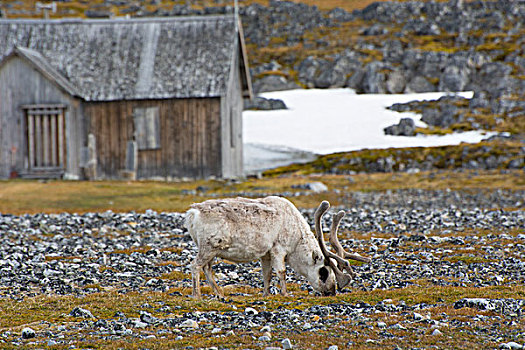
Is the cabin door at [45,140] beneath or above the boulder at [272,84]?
beneath

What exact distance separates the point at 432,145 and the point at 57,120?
127 feet

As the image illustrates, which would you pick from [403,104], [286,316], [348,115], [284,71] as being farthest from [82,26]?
[284,71]

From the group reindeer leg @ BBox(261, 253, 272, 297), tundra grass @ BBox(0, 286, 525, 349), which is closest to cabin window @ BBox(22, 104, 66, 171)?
tundra grass @ BBox(0, 286, 525, 349)

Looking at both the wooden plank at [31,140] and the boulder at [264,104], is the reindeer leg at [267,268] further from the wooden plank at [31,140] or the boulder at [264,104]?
the boulder at [264,104]

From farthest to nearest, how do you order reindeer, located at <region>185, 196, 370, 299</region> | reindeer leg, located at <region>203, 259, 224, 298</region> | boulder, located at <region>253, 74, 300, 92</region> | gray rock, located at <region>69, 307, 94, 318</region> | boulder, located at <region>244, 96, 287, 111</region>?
boulder, located at <region>253, 74, 300, 92</region> < boulder, located at <region>244, 96, 287, 111</region> < reindeer, located at <region>185, 196, 370, 299</region> < reindeer leg, located at <region>203, 259, 224, 298</region> < gray rock, located at <region>69, 307, 94, 318</region>

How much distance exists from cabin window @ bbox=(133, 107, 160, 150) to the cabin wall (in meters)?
4.44

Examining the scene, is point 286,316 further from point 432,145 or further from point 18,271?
point 432,145

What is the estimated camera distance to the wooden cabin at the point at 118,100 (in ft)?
131

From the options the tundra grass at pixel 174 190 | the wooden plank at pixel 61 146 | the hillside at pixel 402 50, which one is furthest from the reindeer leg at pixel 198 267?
the hillside at pixel 402 50

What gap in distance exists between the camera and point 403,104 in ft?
269

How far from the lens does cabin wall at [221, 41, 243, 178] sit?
41.2 meters

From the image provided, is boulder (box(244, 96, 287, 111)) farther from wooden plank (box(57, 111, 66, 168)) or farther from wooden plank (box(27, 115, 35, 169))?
wooden plank (box(27, 115, 35, 169))

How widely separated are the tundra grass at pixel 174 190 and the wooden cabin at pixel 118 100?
Answer: 2759mm

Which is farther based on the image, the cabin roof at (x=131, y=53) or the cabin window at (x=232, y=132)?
the cabin window at (x=232, y=132)
